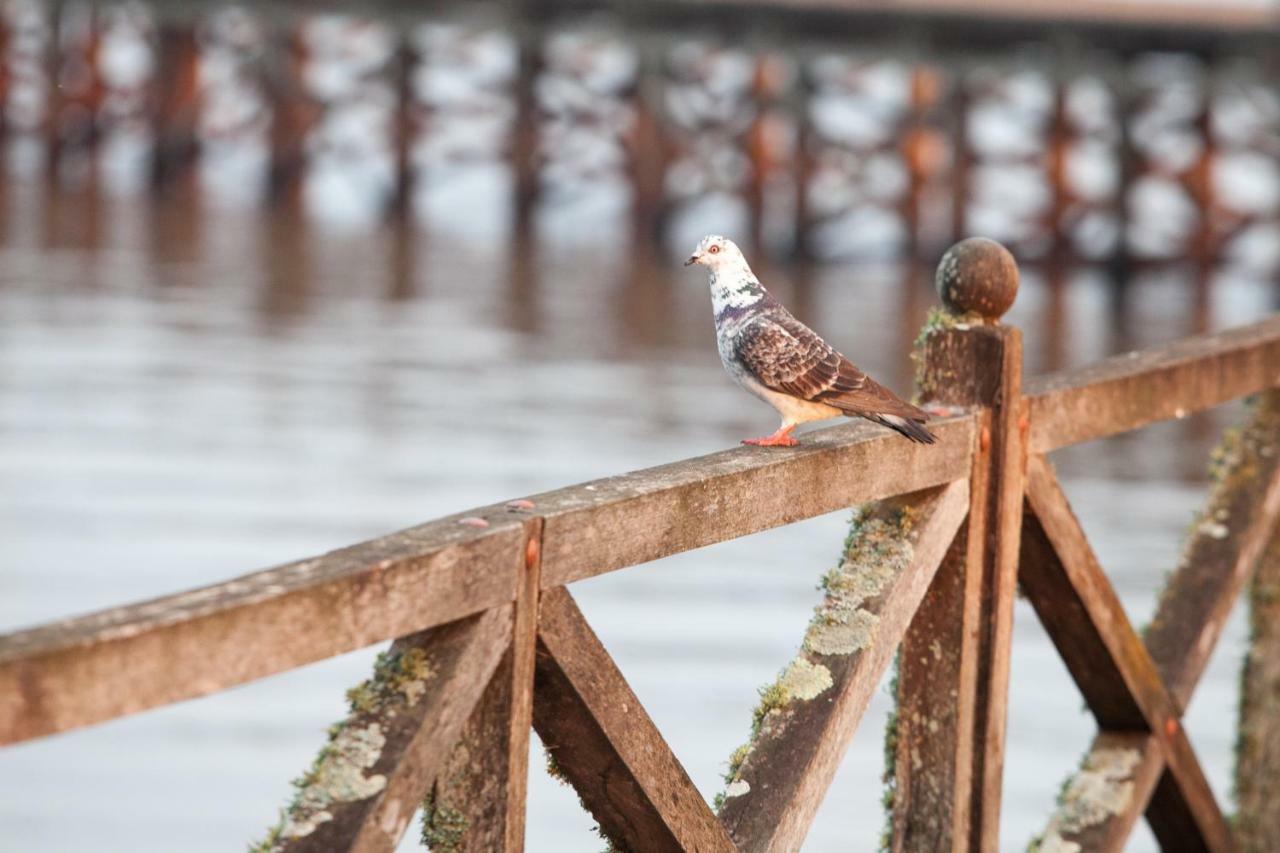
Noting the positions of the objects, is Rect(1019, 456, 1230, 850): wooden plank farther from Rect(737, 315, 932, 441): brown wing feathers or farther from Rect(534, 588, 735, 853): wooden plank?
Rect(534, 588, 735, 853): wooden plank

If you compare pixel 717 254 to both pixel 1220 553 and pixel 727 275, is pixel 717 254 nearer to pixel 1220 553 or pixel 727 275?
pixel 727 275

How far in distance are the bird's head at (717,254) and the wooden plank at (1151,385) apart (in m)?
0.52

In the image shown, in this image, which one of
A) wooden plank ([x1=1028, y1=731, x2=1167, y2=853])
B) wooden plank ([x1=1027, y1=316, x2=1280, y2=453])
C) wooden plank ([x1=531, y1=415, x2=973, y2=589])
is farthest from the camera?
wooden plank ([x1=1028, y1=731, x2=1167, y2=853])

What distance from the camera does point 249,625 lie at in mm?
2096

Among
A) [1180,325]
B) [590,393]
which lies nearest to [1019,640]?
[590,393]

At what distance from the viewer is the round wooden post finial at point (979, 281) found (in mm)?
3484

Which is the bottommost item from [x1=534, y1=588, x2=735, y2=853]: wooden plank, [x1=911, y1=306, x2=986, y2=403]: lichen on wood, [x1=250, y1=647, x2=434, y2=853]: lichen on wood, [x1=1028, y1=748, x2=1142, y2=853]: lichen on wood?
[x1=250, y1=647, x2=434, y2=853]: lichen on wood

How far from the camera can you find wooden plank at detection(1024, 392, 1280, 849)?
4211mm

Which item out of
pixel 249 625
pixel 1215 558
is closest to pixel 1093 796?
pixel 1215 558

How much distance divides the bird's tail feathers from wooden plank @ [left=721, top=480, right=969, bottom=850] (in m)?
0.17

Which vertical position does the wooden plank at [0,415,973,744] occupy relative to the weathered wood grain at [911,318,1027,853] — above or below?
below

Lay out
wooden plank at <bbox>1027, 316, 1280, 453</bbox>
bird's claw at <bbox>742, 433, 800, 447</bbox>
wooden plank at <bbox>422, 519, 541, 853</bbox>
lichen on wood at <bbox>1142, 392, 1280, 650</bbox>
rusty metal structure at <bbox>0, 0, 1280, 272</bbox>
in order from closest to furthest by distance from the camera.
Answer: wooden plank at <bbox>422, 519, 541, 853</bbox>, bird's claw at <bbox>742, 433, 800, 447</bbox>, wooden plank at <bbox>1027, 316, 1280, 453</bbox>, lichen on wood at <bbox>1142, 392, 1280, 650</bbox>, rusty metal structure at <bbox>0, 0, 1280, 272</bbox>

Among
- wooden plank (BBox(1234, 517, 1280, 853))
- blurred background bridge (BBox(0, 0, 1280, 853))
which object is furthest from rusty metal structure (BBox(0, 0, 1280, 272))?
wooden plank (BBox(1234, 517, 1280, 853))

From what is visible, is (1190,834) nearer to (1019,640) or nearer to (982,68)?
(1019,640)
